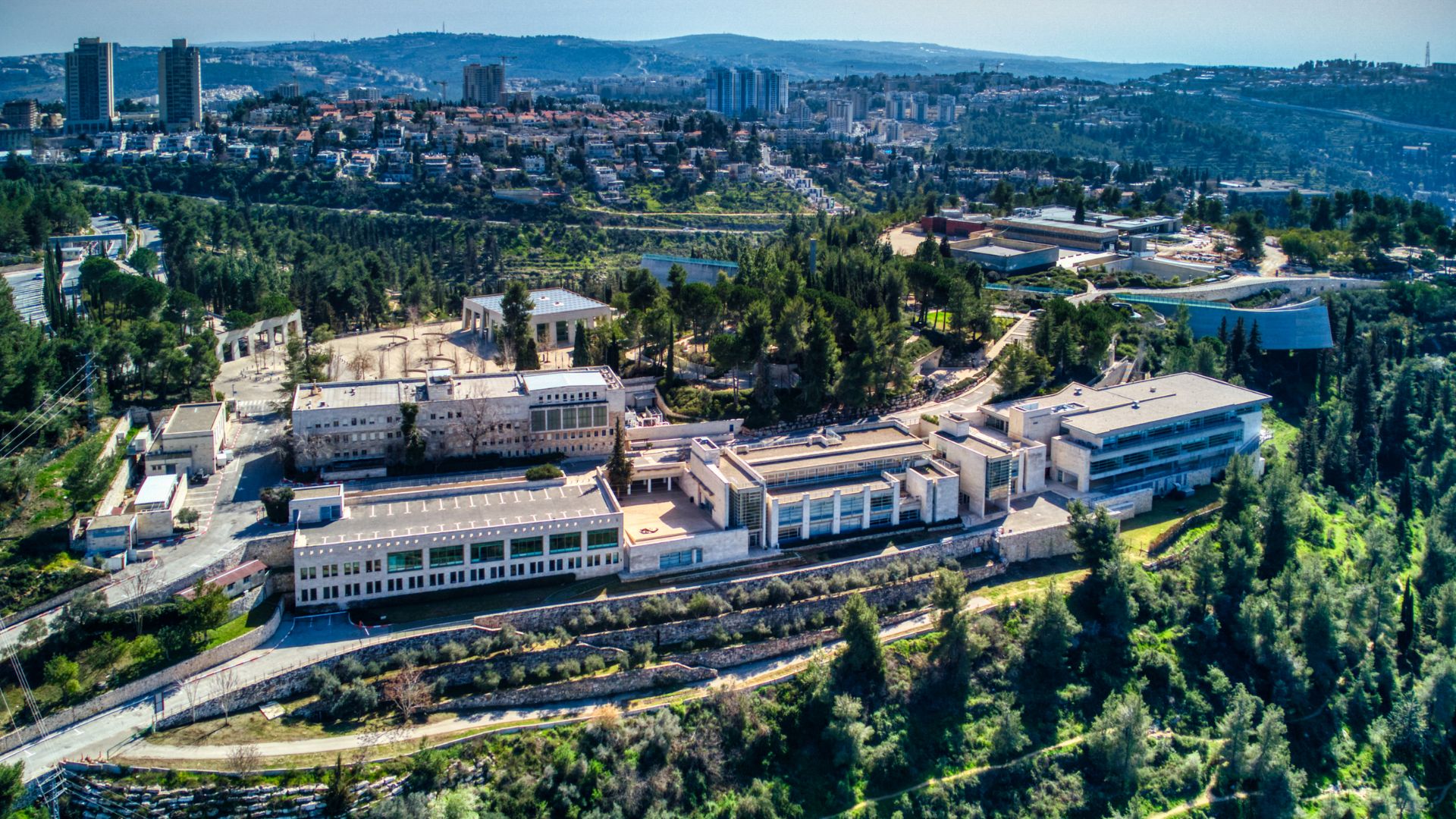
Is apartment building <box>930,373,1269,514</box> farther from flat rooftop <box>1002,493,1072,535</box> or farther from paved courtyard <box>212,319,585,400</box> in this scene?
paved courtyard <box>212,319,585,400</box>

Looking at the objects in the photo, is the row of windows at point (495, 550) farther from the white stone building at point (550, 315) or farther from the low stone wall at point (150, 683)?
the white stone building at point (550, 315)

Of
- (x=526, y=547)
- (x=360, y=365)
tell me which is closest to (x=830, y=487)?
(x=526, y=547)

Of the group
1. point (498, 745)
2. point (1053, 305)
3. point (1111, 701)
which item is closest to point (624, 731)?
point (498, 745)

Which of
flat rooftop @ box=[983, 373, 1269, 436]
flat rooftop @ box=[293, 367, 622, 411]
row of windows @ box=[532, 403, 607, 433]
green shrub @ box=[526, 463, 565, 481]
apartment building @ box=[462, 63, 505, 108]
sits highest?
apartment building @ box=[462, 63, 505, 108]

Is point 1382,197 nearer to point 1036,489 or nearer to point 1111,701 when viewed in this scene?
point 1036,489

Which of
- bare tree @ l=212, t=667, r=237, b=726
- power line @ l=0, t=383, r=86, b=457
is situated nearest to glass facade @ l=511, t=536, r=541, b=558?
bare tree @ l=212, t=667, r=237, b=726

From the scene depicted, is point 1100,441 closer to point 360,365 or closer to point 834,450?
point 834,450
